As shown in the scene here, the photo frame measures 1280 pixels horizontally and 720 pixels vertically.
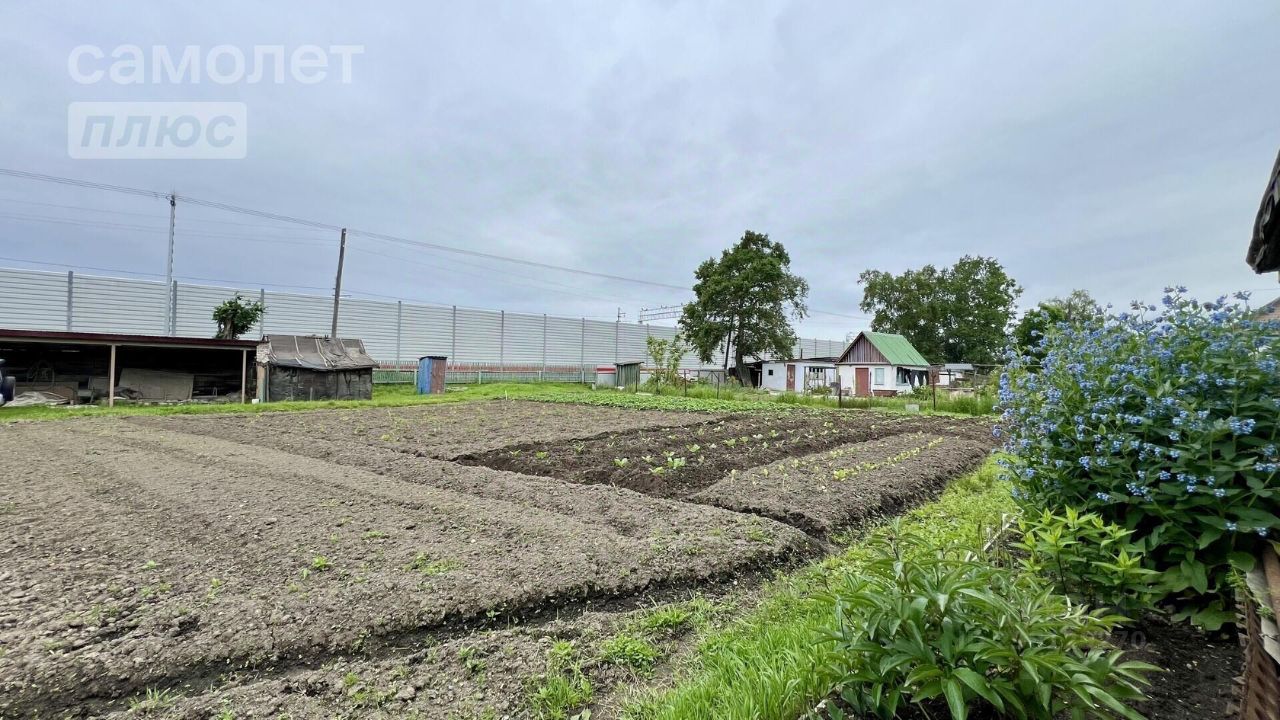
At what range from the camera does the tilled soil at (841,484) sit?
172 inches

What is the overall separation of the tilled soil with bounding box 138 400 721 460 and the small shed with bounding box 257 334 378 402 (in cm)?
465

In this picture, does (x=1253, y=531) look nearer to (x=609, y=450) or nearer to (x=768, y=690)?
(x=768, y=690)

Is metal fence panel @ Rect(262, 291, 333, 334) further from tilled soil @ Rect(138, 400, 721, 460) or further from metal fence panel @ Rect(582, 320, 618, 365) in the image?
→ metal fence panel @ Rect(582, 320, 618, 365)

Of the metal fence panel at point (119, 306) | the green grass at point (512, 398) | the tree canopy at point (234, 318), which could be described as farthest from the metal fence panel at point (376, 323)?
the green grass at point (512, 398)

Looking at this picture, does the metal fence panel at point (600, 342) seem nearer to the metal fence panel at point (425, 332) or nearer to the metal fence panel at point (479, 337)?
the metal fence panel at point (479, 337)

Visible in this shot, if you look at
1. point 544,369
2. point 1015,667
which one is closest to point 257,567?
point 1015,667

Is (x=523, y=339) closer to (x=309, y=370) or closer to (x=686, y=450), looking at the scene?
(x=309, y=370)

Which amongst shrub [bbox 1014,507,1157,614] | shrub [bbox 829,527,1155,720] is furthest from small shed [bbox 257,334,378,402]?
shrub [bbox 1014,507,1157,614]

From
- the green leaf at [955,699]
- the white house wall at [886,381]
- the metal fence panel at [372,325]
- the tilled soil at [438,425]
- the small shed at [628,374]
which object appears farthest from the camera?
the white house wall at [886,381]

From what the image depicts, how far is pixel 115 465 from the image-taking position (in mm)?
5914

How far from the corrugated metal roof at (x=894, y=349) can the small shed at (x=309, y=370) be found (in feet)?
88.1

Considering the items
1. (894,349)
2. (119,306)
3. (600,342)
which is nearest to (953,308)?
(894,349)

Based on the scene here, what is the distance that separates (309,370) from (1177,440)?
20126 millimetres

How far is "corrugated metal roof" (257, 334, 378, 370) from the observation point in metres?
17.5
